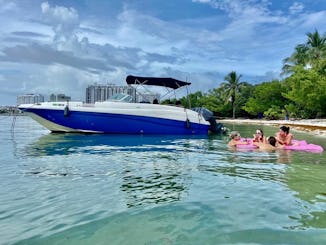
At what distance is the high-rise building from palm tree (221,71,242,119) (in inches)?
2026

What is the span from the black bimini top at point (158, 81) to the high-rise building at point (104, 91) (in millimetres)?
596

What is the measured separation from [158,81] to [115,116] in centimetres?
369

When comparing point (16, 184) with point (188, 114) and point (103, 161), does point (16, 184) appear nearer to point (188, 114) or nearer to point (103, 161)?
point (103, 161)

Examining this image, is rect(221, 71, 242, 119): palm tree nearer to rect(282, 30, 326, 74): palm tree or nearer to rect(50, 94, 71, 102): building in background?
rect(282, 30, 326, 74): palm tree

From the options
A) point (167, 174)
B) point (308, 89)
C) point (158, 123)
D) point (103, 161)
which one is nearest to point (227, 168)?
point (167, 174)

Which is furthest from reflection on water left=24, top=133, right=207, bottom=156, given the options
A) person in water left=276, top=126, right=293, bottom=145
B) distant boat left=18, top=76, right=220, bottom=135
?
person in water left=276, top=126, right=293, bottom=145

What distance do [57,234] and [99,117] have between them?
16.8 meters

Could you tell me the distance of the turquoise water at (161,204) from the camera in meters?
3.94

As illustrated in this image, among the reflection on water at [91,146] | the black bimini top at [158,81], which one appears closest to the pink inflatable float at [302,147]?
the reflection on water at [91,146]

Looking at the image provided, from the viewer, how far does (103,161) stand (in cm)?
986

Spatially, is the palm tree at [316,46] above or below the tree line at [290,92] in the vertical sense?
above

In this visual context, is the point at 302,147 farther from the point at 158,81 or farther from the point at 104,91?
the point at 104,91

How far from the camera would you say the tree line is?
142 ft

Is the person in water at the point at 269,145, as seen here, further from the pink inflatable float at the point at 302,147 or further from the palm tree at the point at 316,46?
the palm tree at the point at 316,46
